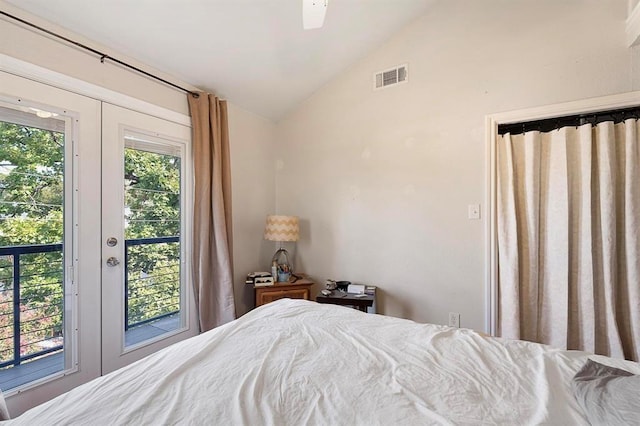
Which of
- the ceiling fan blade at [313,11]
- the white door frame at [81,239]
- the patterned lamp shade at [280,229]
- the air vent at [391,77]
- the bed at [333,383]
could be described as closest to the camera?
the bed at [333,383]

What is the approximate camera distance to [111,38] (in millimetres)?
1878

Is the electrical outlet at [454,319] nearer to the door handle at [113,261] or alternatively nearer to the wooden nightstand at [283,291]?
the wooden nightstand at [283,291]

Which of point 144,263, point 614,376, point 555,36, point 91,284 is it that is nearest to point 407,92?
point 555,36

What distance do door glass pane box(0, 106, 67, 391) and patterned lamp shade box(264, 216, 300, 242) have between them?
1.54 meters

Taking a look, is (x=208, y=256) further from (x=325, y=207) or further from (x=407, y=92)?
(x=407, y=92)

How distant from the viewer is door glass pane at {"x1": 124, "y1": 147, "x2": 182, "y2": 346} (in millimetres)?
2098

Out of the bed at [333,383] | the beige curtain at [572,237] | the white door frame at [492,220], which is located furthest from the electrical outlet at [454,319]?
the bed at [333,383]

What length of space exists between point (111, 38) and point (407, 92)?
7.49ft

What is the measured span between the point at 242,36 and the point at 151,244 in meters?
1.74

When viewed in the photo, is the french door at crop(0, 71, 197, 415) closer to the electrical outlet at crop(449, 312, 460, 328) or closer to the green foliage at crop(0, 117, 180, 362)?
the green foliage at crop(0, 117, 180, 362)

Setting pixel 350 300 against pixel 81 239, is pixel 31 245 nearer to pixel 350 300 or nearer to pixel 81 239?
pixel 81 239

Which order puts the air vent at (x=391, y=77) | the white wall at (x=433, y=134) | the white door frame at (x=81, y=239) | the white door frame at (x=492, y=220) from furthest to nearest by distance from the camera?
the air vent at (x=391, y=77)
the white door frame at (x=492, y=220)
the white wall at (x=433, y=134)
the white door frame at (x=81, y=239)

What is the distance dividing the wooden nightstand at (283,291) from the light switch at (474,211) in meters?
1.56

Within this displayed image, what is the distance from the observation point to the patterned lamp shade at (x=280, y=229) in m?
2.83
